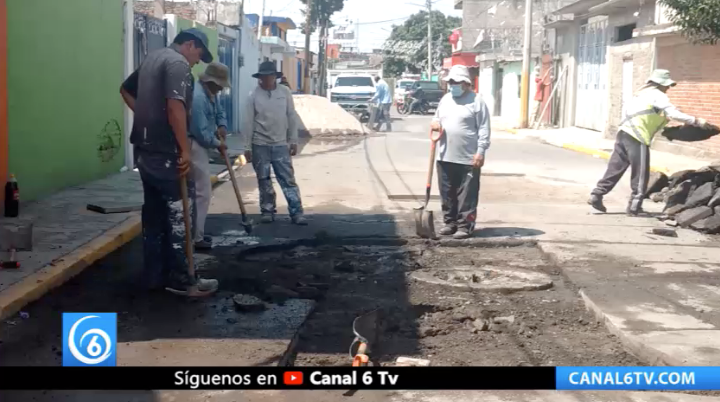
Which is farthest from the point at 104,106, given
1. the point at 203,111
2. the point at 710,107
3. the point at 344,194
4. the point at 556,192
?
the point at 710,107

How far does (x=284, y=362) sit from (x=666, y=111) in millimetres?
6875

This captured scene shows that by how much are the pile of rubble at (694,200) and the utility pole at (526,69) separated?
1889 centimetres

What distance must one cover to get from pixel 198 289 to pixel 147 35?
10.6m

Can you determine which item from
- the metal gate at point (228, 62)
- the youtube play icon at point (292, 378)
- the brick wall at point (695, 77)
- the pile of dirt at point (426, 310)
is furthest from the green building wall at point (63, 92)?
the brick wall at point (695, 77)

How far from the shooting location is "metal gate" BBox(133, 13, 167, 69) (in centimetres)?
1543

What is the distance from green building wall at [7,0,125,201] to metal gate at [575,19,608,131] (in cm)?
1690

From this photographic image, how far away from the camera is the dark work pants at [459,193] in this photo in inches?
359

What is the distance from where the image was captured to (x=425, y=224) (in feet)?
29.6

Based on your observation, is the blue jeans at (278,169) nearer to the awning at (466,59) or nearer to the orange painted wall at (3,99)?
the orange painted wall at (3,99)

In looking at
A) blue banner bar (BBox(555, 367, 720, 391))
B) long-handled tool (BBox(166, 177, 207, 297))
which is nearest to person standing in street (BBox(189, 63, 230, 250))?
long-handled tool (BBox(166, 177, 207, 297))

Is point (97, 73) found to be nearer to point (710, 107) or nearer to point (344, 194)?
point (344, 194)

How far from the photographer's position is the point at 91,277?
719cm

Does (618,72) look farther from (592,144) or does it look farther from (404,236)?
(404,236)

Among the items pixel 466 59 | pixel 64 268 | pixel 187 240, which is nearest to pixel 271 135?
pixel 64 268
